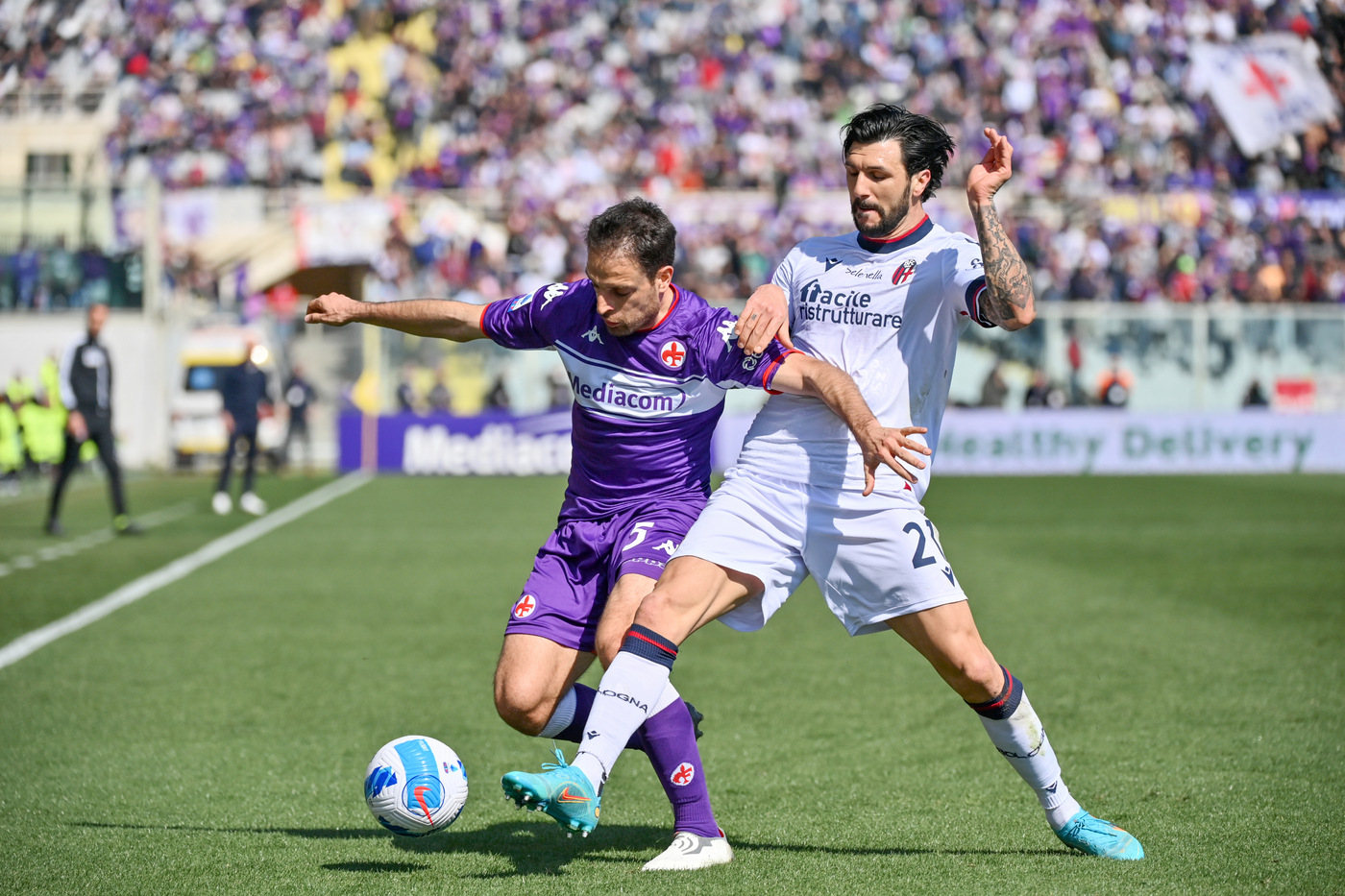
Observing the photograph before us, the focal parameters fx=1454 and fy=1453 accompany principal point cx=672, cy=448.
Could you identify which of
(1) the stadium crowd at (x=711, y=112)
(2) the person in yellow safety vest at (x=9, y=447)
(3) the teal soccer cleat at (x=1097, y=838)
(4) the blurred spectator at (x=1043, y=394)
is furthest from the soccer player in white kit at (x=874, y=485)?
(1) the stadium crowd at (x=711, y=112)

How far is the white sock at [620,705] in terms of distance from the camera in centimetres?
392

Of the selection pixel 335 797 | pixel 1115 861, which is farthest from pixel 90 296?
pixel 1115 861

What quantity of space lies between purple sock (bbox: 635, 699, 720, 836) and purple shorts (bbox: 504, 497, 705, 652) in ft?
1.23

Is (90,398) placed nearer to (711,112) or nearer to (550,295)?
(550,295)

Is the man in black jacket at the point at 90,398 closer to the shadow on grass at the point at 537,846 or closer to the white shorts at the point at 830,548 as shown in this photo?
the shadow on grass at the point at 537,846

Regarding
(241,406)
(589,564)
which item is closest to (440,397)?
(241,406)

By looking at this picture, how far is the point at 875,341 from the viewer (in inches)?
172

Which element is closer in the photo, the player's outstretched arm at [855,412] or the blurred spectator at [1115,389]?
the player's outstretched arm at [855,412]

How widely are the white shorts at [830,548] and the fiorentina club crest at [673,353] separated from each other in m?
0.44

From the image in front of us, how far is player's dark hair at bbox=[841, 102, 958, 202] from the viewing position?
421cm

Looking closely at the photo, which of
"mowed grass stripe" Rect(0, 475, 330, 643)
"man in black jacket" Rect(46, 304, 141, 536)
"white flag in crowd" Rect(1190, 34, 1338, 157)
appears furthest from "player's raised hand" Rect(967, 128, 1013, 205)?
"white flag in crowd" Rect(1190, 34, 1338, 157)

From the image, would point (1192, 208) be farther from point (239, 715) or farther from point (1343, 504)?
point (239, 715)

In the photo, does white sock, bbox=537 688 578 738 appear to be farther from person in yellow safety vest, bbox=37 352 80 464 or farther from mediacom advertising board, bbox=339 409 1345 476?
person in yellow safety vest, bbox=37 352 80 464

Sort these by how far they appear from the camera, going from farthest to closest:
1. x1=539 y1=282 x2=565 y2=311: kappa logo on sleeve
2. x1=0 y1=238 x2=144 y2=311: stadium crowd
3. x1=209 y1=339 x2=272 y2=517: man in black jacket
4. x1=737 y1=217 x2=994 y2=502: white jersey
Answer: x1=0 y1=238 x2=144 y2=311: stadium crowd → x1=209 y1=339 x2=272 y2=517: man in black jacket → x1=539 y1=282 x2=565 y2=311: kappa logo on sleeve → x1=737 y1=217 x2=994 y2=502: white jersey
